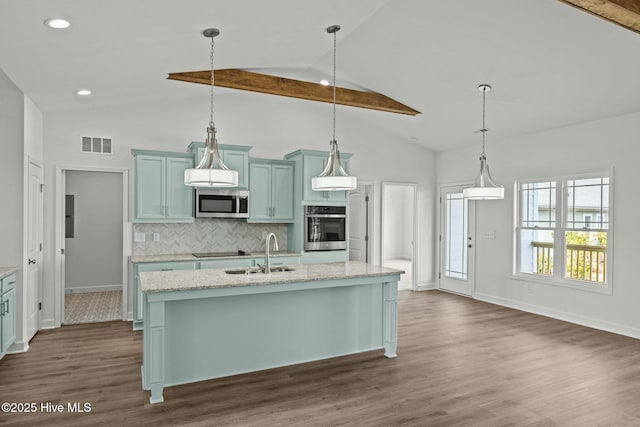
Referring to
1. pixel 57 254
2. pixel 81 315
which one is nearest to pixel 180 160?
pixel 57 254

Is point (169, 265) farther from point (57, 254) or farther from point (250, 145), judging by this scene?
point (250, 145)

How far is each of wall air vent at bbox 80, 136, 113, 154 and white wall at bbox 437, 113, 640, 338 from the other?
559cm

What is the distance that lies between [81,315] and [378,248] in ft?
15.4

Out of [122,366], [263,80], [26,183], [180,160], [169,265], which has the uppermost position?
[263,80]

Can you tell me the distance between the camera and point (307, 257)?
601cm

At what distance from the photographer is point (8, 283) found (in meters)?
3.91

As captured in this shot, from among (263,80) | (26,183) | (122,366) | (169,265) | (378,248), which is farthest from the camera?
(378,248)

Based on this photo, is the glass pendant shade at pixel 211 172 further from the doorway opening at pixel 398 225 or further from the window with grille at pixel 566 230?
the doorway opening at pixel 398 225

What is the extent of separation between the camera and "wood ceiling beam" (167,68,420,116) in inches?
208

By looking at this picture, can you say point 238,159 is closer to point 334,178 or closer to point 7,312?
point 334,178

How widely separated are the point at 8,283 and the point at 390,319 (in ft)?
12.0

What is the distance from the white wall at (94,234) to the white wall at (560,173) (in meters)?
6.11

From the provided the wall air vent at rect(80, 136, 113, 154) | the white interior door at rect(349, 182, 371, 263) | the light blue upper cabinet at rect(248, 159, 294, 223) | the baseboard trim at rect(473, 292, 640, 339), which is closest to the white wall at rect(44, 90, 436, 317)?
the wall air vent at rect(80, 136, 113, 154)

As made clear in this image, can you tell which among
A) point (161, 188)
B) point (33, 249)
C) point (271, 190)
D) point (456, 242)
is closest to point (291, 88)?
point (271, 190)
